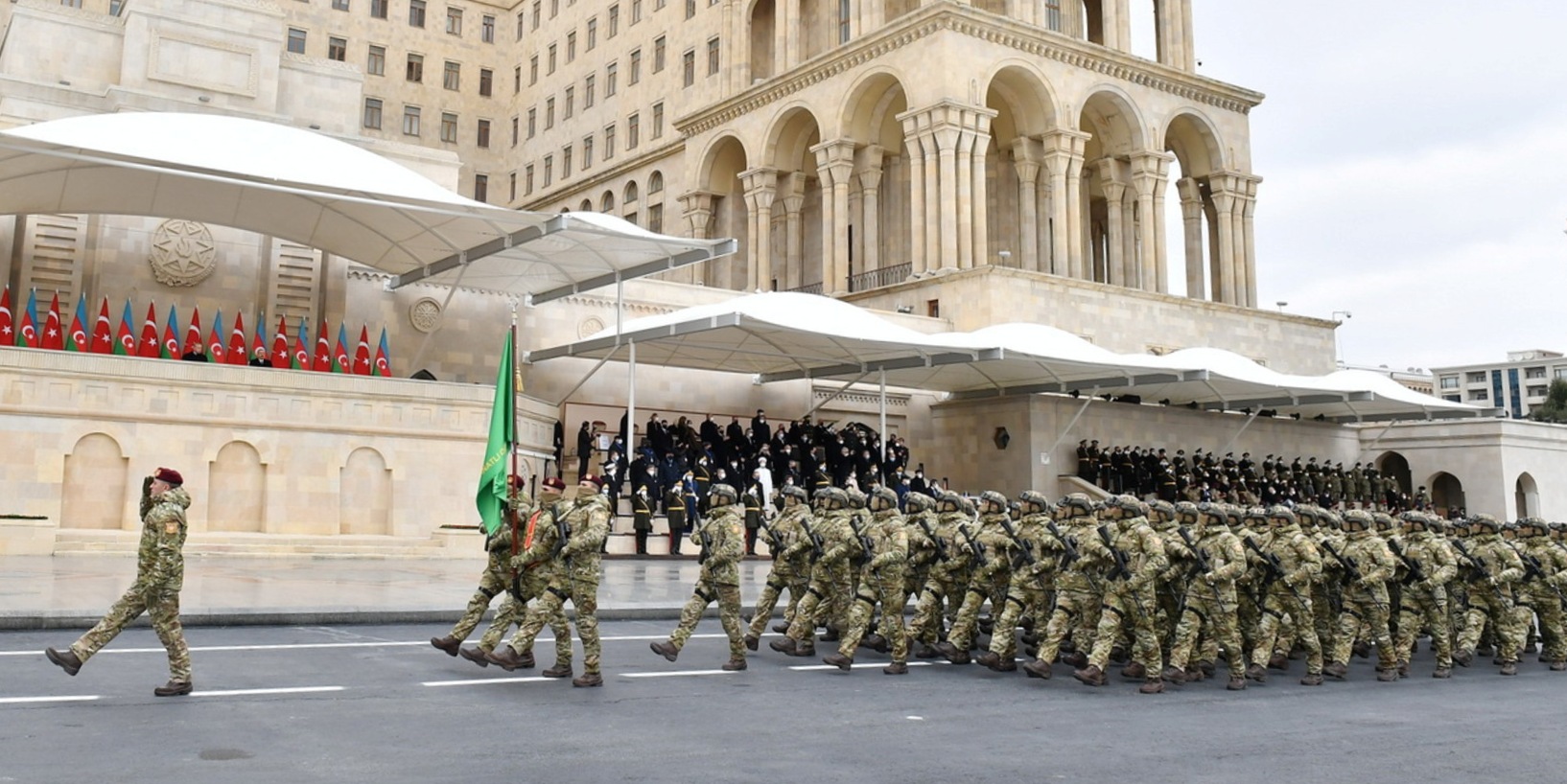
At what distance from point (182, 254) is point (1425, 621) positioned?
25.0 meters

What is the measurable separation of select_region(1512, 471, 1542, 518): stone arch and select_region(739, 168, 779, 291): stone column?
82.8 feet

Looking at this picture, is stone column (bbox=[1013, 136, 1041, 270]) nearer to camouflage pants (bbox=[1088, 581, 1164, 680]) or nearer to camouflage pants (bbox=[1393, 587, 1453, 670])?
camouflage pants (bbox=[1393, 587, 1453, 670])

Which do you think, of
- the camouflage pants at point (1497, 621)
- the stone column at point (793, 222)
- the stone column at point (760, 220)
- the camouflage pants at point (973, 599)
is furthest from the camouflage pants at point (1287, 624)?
the stone column at point (793, 222)

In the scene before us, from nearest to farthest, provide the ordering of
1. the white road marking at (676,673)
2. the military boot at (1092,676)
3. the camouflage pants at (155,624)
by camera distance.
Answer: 1. the camouflage pants at (155,624)
2. the white road marking at (676,673)
3. the military boot at (1092,676)

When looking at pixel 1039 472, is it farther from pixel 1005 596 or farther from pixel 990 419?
pixel 1005 596

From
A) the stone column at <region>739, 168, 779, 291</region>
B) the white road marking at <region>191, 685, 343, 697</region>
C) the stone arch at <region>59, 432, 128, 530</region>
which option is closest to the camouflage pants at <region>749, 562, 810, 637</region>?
the white road marking at <region>191, 685, 343, 697</region>

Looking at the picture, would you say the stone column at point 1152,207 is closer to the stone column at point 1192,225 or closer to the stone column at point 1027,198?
the stone column at point 1027,198

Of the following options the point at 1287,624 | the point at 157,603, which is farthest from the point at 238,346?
the point at 1287,624

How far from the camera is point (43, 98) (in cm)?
3006

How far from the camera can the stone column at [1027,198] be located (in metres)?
43.4

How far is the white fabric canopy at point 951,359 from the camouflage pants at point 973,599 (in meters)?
11.4

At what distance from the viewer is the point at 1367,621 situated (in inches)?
537

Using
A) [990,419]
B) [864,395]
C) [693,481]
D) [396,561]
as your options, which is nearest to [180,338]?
[396,561]

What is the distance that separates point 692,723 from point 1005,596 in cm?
499
